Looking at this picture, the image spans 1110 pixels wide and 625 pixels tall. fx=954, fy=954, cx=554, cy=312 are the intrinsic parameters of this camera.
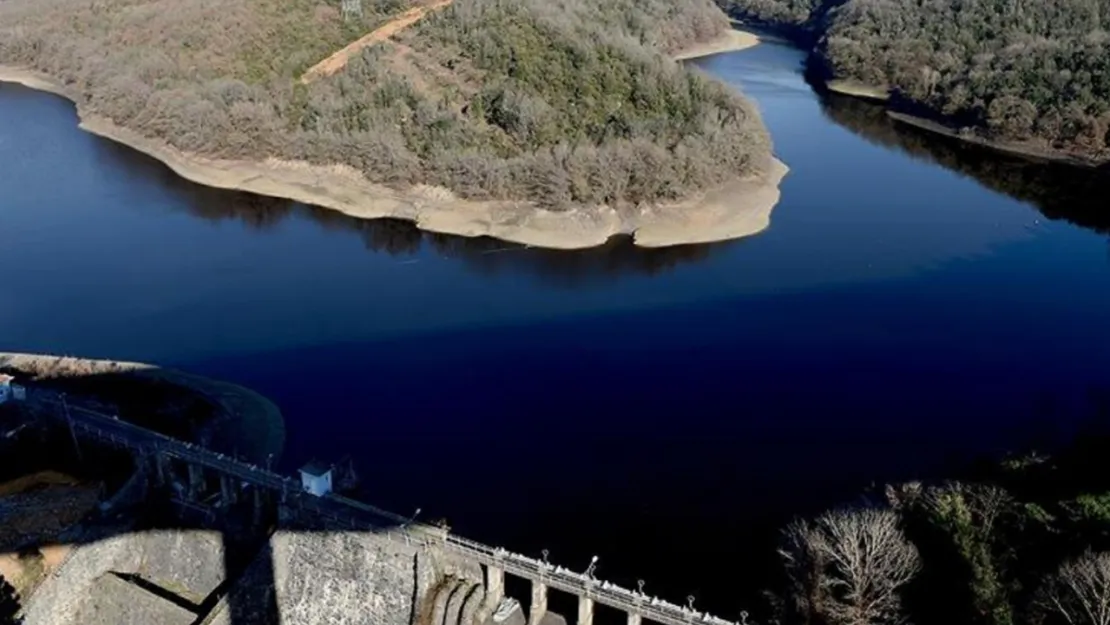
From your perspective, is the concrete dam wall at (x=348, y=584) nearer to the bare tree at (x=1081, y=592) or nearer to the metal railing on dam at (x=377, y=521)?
the metal railing on dam at (x=377, y=521)

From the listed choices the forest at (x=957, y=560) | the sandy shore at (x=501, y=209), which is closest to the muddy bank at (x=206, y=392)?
the forest at (x=957, y=560)

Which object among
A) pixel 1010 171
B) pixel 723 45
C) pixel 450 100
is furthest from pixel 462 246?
pixel 723 45

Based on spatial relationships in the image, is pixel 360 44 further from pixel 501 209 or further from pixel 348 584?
pixel 348 584

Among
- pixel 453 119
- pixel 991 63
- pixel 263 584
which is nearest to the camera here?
pixel 263 584

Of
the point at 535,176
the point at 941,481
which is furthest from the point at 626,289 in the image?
the point at 941,481

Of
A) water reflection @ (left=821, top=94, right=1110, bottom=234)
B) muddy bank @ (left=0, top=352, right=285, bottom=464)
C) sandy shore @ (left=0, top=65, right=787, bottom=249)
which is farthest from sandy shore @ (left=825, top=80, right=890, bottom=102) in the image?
muddy bank @ (left=0, top=352, right=285, bottom=464)

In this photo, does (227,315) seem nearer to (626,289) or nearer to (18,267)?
(18,267)
